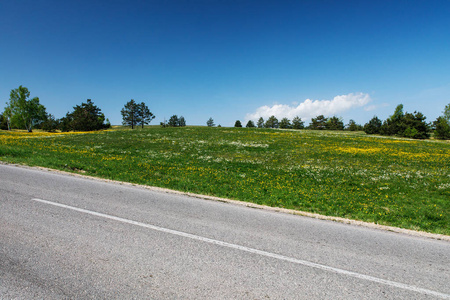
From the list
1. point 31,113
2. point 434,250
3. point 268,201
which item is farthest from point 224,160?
point 31,113

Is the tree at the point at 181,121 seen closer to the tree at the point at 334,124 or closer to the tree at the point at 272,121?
the tree at the point at 272,121

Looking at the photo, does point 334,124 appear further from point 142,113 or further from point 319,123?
point 142,113

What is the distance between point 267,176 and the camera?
14125mm

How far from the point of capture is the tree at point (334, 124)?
11962 centimetres

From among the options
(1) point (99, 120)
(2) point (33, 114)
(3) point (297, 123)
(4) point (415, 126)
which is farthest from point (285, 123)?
(2) point (33, 114)

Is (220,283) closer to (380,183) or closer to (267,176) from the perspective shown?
(267,176)

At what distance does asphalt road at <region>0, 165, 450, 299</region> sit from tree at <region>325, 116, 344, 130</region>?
12643 centimetres

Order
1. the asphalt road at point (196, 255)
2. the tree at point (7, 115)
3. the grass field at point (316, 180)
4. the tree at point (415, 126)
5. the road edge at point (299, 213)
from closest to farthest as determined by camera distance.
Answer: the asphalt road at point (196, 255) → the road edge at point (299, 213) → the grass field at point (316, 180) → the tree at point (415, 126) → the tree at point (7, 115)

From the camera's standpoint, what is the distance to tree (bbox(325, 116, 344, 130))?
120m

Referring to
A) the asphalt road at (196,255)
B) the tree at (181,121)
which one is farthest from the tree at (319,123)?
the asphalt road at (196,255)

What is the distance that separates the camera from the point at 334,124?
4724 inches

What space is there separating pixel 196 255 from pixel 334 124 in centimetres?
13213

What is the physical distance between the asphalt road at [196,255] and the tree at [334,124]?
126431 millimetres

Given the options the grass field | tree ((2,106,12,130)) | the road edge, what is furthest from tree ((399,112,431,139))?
tree ((2,106,12,130))
